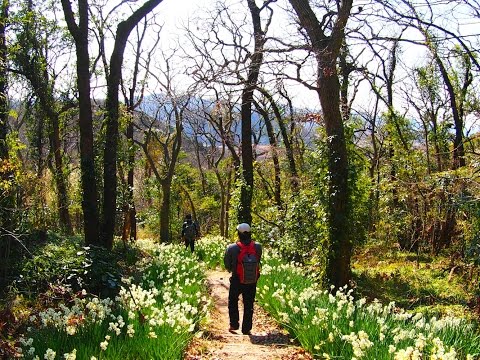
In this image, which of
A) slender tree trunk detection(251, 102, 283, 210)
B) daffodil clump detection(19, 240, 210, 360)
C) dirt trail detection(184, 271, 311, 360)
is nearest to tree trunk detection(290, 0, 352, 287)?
dirt trail detection(184, 271, 311, 360)

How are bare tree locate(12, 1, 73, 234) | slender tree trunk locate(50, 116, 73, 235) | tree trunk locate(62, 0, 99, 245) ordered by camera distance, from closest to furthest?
tree trunk locate(62, 0, 99, 245)
slender tree trunk locate(50, 116, 73, 235)
bare tree locate(12, 1, 73, 234)

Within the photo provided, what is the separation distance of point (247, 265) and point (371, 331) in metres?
2.44

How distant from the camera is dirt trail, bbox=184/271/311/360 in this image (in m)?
5.58

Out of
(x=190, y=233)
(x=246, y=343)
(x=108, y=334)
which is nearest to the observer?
(x=108, y=334)

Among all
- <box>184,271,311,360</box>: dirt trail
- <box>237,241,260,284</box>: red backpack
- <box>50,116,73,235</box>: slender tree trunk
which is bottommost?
<box>184,271,311,360</box>: dirt trail

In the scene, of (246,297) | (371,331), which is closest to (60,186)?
(246,297)

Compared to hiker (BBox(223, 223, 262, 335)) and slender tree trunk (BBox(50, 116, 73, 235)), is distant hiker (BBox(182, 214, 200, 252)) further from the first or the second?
hiker (BBox(223, 223, 262, 335))

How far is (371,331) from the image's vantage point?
4.65 metres

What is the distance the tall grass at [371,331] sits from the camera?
4.06 m

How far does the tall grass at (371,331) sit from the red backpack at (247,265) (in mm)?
462

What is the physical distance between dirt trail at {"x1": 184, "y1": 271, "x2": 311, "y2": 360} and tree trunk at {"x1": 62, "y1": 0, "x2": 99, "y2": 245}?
4095mm

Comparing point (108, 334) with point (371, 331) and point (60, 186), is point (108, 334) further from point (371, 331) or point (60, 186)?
point (60, 186)

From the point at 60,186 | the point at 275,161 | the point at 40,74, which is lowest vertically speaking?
the point at 60,186

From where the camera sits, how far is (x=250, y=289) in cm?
696
